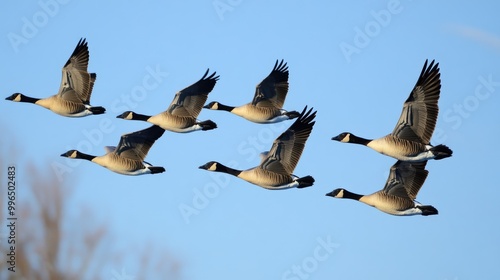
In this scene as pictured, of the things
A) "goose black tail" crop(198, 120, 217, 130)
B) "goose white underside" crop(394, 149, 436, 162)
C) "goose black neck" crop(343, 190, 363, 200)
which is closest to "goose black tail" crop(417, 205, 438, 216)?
"goose white underside" crop(394, 149, 436, 162)

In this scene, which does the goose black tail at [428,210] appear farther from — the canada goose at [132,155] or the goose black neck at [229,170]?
the canada goose at [132,155]

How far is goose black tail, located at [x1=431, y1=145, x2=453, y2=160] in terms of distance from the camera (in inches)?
925

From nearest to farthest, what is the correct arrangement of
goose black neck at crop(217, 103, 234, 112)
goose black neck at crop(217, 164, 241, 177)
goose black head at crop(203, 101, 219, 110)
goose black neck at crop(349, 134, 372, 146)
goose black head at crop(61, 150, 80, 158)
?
goose black neck at crop(349, 134, 372, 146) < goose black neck at crop(217, 164, 241, 177) < goose black head at crop(61, 150, 80, 158) < goose black neck at crop(217, 103, 234, 112) < goose black head at crop(203, 101, 219, 110)

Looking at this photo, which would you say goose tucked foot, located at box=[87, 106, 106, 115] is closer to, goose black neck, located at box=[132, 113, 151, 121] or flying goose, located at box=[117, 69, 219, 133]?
flying goose, located at box=[117, 69, 219, 133]

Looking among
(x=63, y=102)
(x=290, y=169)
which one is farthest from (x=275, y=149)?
(x=63, y=102)

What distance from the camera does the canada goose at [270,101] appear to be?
1045 inches

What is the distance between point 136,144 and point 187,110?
1169 millimetres

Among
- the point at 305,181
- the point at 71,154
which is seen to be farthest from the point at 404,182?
the point at 71,154

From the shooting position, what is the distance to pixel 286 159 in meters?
24.4

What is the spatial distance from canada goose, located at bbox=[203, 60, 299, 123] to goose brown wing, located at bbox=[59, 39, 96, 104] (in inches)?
130

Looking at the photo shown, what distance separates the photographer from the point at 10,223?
85.8 feet

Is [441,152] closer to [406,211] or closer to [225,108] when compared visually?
[406,211]

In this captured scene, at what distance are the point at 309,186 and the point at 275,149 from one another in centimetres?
90

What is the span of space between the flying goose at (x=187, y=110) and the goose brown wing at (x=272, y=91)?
4.46ft
